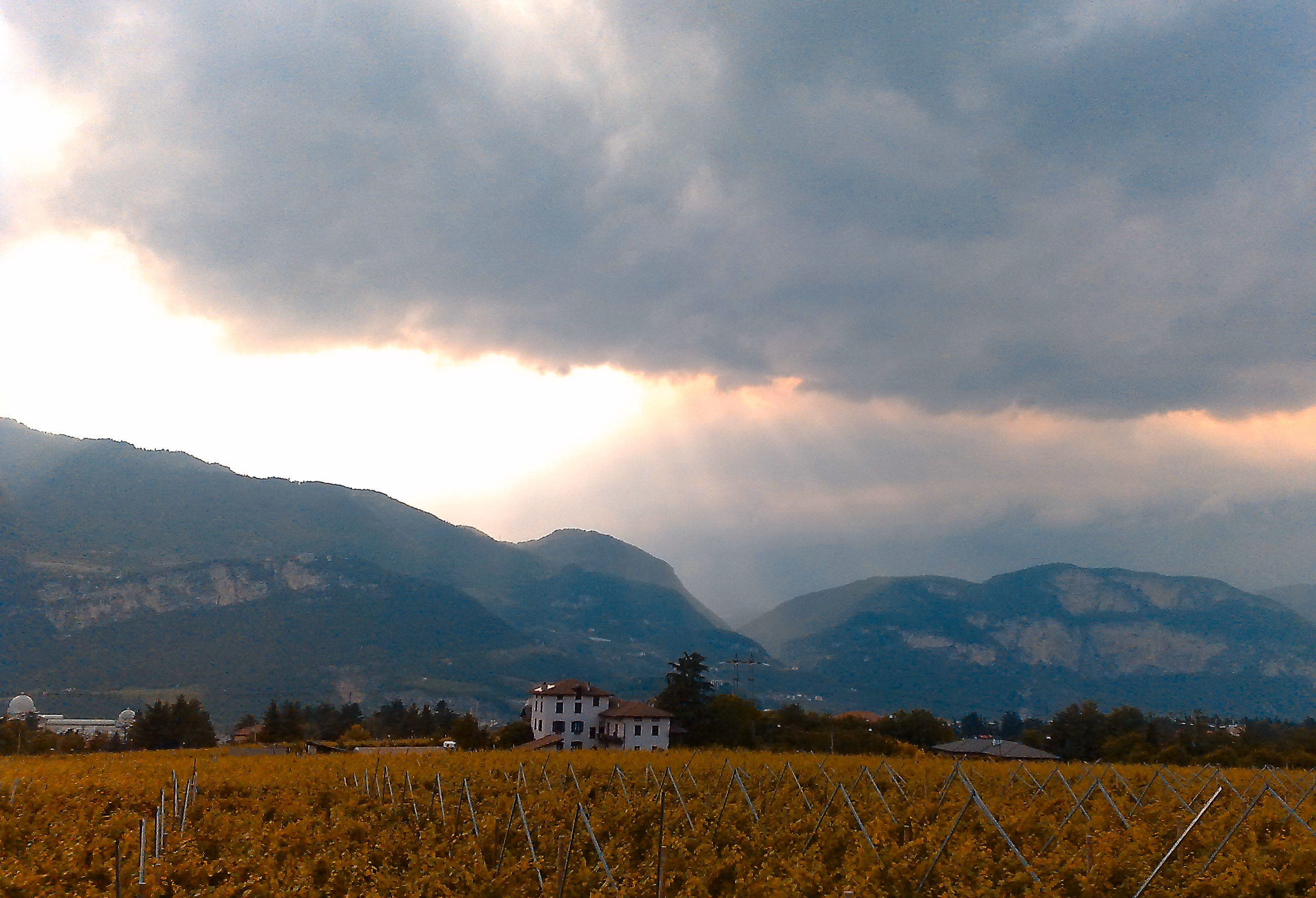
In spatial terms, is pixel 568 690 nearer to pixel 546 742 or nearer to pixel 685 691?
pixel 546 742

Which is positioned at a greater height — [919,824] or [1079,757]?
[919,824]

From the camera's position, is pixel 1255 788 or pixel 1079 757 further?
pixel 1079 757

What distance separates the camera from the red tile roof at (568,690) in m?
78.9

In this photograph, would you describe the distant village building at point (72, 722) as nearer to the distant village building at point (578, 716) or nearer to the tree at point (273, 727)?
the tree at point (273, 727)

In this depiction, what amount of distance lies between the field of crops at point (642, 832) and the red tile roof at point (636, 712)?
3793cm

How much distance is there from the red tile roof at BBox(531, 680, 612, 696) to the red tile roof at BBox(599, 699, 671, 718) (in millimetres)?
3838

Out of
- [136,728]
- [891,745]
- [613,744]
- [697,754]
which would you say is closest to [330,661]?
[136,728]

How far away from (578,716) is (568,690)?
250 cm

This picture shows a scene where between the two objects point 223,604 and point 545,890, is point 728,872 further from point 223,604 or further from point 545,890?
point 223,604

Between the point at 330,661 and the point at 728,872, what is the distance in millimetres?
188150

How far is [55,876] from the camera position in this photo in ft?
62.5

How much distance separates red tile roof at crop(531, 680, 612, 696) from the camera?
78.9m

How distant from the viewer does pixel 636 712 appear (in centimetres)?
7069

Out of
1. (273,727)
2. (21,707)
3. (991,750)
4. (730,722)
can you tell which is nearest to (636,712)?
(730,722)
